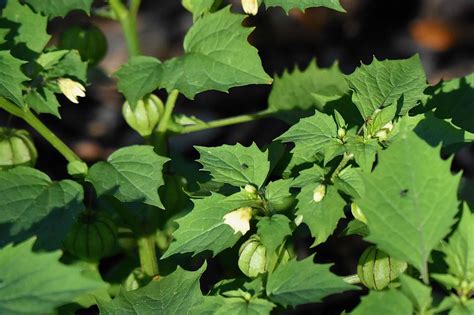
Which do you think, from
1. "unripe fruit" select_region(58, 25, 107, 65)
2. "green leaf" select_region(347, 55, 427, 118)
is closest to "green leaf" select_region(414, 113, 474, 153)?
"green leaf" select_region(347, 55, 427, 118)

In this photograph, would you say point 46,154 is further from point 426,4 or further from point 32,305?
point 32,305

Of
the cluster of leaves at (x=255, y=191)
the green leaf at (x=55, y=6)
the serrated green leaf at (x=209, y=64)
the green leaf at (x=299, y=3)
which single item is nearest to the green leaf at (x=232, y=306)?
the cluster of leaves at (x=255, y=191)

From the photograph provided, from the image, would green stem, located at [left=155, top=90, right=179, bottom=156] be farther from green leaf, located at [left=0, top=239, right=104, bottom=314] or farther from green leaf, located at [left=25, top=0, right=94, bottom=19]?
green leaf, located at [left=0, top=239, right=104, bottom=314]

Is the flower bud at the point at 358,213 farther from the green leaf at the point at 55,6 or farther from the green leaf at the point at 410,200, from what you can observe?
the green leaf at the point at 55,6

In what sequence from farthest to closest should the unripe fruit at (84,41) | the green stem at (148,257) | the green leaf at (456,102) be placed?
1. the unripe fruit at (84,41)
2. the green stem at (148,257)
3. the green leaf at (456,102)

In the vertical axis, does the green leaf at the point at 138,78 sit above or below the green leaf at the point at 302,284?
above

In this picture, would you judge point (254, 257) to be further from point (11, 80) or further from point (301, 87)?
point (301, 87)

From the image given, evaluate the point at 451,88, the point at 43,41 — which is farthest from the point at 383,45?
the point at 43,41

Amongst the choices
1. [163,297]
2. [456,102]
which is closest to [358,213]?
[163,297]
